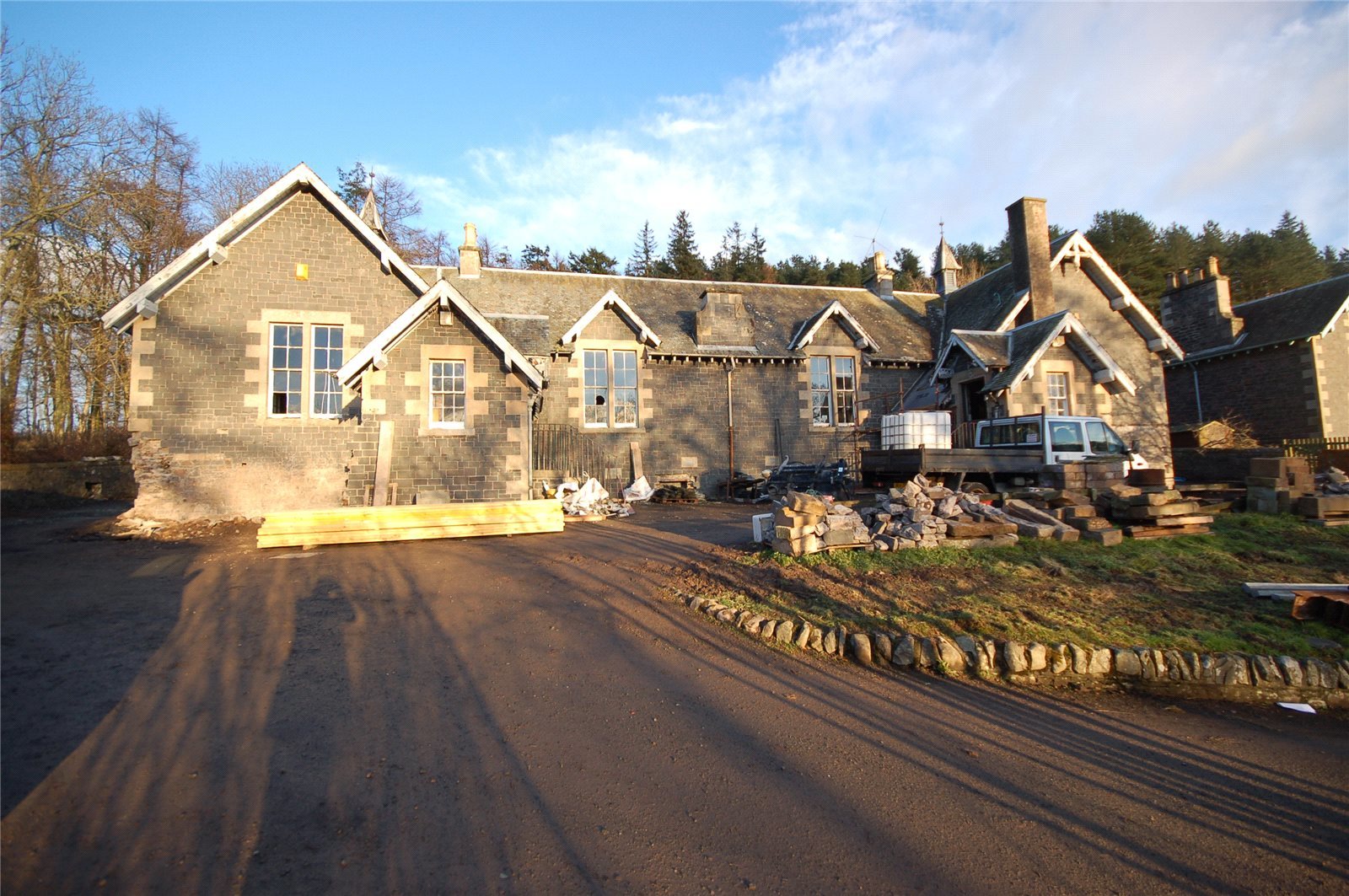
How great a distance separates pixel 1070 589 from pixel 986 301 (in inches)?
680

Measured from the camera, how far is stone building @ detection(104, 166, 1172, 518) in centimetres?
1361

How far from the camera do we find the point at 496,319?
17.6 m

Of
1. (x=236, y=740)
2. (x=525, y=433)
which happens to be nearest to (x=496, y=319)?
(x=525, y=433)

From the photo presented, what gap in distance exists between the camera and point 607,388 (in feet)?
62.5

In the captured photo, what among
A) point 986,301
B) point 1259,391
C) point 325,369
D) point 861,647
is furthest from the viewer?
point 1259,391

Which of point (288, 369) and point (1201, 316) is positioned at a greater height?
point (1201, 316)

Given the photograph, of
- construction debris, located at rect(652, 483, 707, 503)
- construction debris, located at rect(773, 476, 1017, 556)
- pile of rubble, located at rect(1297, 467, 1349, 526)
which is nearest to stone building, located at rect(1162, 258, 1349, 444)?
pile of rubble, located at rect(1297, 467, 1349, 526)

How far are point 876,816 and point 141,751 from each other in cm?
491

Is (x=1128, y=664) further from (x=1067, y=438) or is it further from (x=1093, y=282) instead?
(x=1093, y=282)

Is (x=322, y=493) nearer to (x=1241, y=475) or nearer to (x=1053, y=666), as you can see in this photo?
(x=1053, y=666)

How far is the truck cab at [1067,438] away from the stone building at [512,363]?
13.1 ft

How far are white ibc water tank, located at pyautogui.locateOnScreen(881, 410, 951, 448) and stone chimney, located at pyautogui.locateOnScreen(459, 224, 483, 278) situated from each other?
49.1ft

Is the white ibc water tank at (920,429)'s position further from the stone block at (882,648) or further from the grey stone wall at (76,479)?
the grey stone wall at (76,479)

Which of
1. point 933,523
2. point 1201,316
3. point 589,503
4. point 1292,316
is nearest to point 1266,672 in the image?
point 933,523
